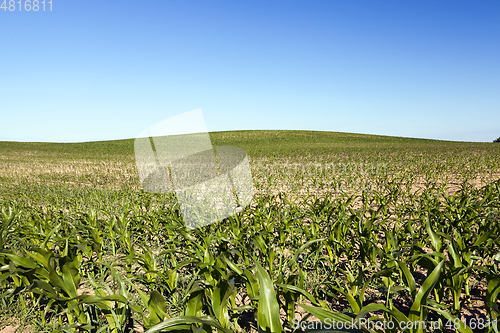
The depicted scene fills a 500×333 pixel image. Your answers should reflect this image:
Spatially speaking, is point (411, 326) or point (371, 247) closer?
point (411, 326)

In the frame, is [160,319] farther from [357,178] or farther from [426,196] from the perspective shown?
[357,178]

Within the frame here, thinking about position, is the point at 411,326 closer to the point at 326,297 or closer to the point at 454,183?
the point at 326,297

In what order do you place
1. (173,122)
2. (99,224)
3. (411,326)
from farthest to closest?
(99,224)
(173,122)
(411,326)

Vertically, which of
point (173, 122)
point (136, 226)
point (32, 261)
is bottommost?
point (136, 226)

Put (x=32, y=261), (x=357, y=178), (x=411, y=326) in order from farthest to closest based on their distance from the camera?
(x=357, y=178)
(x=32, y=261)
(x=411, y=326)

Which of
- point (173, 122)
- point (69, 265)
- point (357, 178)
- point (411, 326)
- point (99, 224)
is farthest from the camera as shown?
point (357, 178)

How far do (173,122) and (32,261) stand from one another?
2128mm

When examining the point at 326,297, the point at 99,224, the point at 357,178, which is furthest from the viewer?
the point at 357,178

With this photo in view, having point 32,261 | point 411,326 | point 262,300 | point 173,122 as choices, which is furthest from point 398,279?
point 32,261

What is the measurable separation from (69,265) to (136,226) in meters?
2.29

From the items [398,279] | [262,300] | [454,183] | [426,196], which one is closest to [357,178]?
[454,183]

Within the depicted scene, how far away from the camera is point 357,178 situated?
37.9 ft

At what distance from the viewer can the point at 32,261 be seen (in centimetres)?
246

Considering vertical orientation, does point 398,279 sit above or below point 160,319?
below
